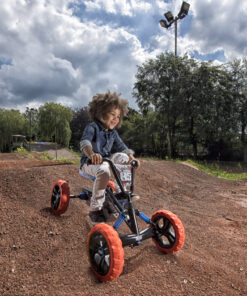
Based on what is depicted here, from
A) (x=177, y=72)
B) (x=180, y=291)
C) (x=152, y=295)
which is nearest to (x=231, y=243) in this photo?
(x=180, y=291)

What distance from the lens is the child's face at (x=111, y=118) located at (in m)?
2.90

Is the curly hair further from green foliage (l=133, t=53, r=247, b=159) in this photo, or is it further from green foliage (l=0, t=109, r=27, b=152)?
green foliage (l=0, t=109, r=27, b=152)

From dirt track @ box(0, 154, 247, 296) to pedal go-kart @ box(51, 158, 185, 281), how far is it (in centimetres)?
17

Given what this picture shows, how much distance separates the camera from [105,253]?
211 cm

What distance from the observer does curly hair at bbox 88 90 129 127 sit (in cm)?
287

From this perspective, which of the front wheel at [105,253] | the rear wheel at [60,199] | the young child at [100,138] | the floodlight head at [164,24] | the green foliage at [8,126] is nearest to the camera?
the front wheel at [105,253]

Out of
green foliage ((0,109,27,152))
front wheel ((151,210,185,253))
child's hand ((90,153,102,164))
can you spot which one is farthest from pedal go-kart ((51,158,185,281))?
green foliage ((0,109,27,152))

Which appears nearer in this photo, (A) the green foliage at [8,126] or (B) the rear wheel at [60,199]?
(B) the rear wheel at [60,199]

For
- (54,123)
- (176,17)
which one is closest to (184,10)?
(176,17)

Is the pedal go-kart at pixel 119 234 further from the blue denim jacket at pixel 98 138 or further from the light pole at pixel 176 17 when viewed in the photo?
the light pole at pixel 176 17

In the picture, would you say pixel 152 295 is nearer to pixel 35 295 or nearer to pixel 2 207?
pixel 35 295

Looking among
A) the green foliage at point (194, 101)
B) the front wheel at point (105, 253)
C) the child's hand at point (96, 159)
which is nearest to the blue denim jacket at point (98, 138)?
the child's hand at point (96, 159)

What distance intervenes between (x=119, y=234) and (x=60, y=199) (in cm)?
128

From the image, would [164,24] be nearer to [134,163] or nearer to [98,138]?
[98,138]
